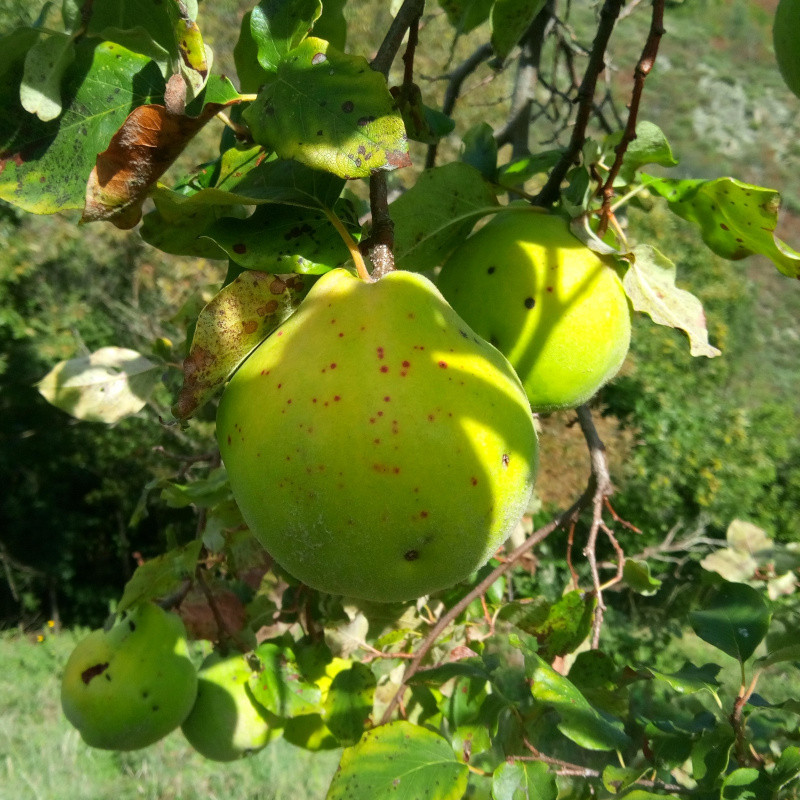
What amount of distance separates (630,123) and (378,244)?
380mm

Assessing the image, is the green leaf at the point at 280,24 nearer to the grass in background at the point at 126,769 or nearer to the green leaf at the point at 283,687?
the green leaf at the point at 283,687

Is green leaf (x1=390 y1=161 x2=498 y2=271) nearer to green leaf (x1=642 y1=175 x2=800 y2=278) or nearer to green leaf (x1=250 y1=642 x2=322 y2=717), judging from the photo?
green leaf (x1=642 y1=175 x2=800 y2=278)

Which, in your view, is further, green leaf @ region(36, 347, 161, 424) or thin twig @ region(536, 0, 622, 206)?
green leaf @ region(36, 347, 161, 424)

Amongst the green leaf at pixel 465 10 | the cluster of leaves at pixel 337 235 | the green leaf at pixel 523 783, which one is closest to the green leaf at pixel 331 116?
the cluster of leaves at pixel 337 235

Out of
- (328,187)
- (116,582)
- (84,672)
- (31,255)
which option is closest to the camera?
(328,187)

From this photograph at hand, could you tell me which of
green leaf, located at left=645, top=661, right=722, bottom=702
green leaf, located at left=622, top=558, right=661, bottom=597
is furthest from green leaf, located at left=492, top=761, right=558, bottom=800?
green leaf, located at left=622, top=558, right=661, bottom=597

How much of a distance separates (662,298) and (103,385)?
3.93 ft

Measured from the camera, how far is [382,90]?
2.15 feet

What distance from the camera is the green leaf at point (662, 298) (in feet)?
3.01

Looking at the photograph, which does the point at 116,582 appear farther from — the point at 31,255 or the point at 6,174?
the point at 6,174

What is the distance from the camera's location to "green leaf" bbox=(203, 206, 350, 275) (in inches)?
28.0

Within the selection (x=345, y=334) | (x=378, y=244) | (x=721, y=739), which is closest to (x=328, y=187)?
(x=378, y=244)

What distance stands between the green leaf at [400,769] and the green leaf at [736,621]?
0.48 metres

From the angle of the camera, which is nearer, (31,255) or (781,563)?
(781,563)
